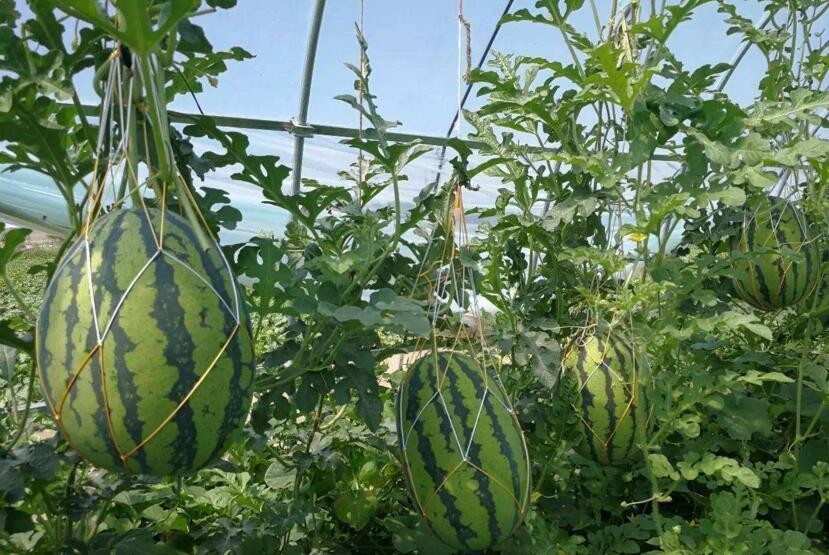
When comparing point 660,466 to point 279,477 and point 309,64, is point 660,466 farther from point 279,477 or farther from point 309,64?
point 309,64

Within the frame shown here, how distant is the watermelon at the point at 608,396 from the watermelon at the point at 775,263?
738 mm

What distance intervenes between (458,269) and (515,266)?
1.66 ft

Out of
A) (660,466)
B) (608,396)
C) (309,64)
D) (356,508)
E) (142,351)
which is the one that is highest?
(309,64)

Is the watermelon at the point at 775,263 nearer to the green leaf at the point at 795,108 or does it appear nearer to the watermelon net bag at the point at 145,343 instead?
the green leaf at the point at 795,108

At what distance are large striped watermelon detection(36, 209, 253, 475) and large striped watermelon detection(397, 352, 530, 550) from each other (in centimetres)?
55

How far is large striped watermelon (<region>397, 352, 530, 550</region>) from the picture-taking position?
5.21 feet

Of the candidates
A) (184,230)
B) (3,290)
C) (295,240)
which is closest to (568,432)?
(295,240)

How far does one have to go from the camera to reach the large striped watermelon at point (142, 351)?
3.64 ft

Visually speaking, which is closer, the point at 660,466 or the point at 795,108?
the point at 660,466

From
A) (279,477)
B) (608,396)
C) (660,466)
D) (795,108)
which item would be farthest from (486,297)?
(795,108)

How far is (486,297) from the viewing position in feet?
7.41

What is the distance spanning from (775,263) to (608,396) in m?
1.01

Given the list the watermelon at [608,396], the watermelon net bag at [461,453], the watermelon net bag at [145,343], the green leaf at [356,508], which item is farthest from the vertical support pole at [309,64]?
the watermelon net bag at [145,343]

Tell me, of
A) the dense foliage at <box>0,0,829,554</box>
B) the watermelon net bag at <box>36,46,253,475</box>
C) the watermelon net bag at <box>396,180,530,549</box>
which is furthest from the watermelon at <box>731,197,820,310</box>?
the watermelon net bag at <box>36,46,253,475</box>
